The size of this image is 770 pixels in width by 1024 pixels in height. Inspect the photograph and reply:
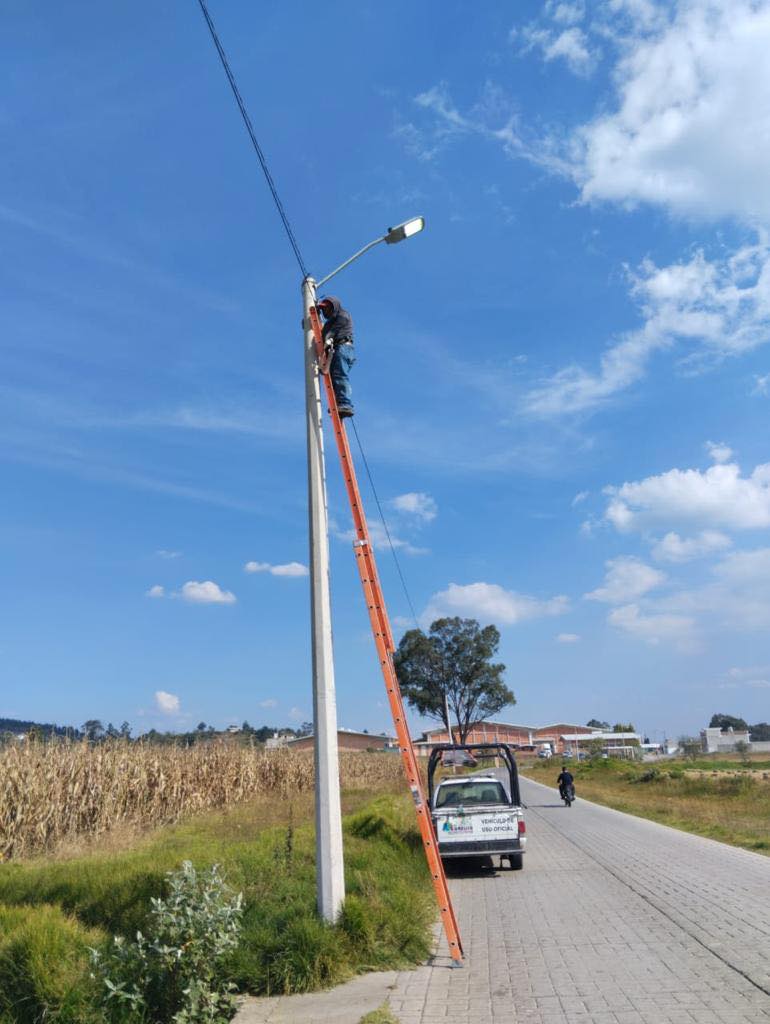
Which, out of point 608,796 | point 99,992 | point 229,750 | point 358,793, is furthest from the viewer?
point 608,796

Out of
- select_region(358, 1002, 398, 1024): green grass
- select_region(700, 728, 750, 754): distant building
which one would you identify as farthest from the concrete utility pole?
select_region(700, 728, 750, 754): distant building

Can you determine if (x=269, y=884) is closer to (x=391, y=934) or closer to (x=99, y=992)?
(x=391, y=934)

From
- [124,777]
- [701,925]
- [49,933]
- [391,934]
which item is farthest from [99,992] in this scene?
[124,777]

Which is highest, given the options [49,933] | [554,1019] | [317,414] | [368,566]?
[317,414]

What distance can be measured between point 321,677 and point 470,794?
25.8 ft

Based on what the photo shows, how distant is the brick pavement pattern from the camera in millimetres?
6137

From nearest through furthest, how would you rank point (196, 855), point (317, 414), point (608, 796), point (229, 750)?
point (317, 414), point (196, 855), point (229, 750), point (608, 796)

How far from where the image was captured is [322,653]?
7.93 metres

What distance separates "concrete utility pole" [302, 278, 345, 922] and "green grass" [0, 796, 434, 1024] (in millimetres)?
356

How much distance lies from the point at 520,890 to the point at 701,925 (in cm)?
378

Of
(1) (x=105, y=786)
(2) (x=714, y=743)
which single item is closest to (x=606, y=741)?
(2) (x=714, y=743)

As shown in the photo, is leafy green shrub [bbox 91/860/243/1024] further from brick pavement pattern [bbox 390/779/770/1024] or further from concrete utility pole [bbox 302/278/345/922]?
concrete utility pole [bbox 302/278/345/922]

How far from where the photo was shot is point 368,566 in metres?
8.09

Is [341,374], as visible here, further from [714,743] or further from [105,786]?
[714,743]
